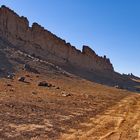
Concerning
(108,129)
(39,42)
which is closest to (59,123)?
(108,129)

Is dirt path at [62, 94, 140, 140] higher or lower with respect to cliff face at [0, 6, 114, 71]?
lower

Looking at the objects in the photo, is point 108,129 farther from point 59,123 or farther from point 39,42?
point 39,42

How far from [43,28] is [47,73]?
2422 centimetres

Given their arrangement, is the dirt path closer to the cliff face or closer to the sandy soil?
the sandy soil

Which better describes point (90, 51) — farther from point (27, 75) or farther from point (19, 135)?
point (19, 135)

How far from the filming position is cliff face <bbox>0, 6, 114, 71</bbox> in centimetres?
5909

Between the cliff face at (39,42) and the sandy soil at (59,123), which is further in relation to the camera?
the cliff face at (39,42)

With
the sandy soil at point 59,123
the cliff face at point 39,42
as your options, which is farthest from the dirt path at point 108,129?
the cliff face at point 39,42

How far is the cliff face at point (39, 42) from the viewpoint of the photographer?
59.1 m

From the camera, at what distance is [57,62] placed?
64688 millimetres

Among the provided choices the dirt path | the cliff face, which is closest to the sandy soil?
the dirt path

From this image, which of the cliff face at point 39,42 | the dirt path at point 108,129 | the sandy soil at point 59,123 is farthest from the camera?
the cliff face at point 39,42

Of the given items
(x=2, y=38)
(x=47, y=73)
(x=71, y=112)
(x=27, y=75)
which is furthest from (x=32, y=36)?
(x=71, y=112)

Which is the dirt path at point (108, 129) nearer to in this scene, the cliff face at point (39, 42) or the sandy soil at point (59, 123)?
the sandy soil at point (59, 123)
